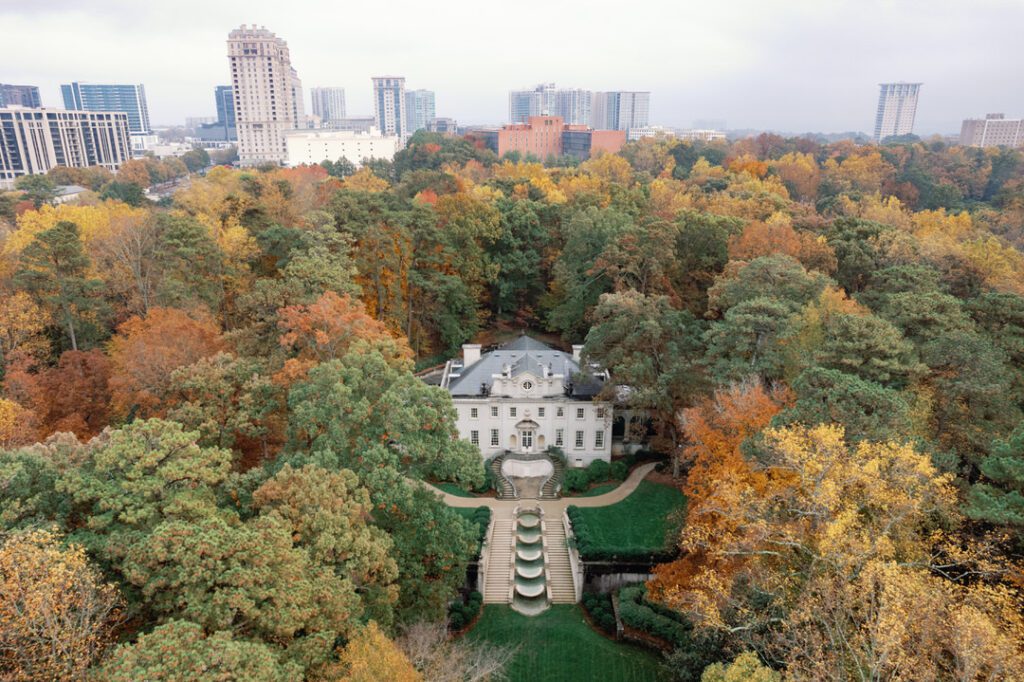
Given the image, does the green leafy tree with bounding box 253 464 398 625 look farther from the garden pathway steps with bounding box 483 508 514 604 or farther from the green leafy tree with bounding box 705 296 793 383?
the green leafy tree with bounding box 705 296 793 383

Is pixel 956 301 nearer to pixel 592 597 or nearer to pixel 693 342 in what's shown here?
pixel 693 342

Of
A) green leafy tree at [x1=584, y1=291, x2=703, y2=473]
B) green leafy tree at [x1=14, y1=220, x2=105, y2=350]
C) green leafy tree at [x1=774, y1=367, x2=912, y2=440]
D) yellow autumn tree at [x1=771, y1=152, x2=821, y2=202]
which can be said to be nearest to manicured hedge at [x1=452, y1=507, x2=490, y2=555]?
green leafy tree at [x1=584, y1=291, x2=703, y2=473]

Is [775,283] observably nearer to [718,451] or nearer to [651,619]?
[718,451]

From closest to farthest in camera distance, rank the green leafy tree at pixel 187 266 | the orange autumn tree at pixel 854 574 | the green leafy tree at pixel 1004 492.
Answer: the orange autumn tree at pixel 854 574 → the green leafy tree at pixel 1004 492 → the green leafy tree at pixel 187 266

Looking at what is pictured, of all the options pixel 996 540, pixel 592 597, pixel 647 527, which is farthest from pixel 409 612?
pixel 996 540

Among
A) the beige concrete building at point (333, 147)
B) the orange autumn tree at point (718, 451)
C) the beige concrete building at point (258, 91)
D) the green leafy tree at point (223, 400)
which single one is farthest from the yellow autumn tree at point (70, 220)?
the beige concrete building at point (258, 91)

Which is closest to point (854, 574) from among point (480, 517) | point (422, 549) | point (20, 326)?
point (422, 549)

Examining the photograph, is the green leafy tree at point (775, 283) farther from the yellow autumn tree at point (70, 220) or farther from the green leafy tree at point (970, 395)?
the yellow autumn tree at point (70, 220)
